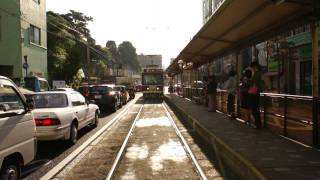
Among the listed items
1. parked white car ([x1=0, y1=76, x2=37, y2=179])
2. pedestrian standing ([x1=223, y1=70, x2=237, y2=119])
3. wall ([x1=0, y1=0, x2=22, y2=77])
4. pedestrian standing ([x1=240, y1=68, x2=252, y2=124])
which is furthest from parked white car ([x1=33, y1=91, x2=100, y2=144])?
wall ([x1=0, y1=0, x2=22, y2=77])

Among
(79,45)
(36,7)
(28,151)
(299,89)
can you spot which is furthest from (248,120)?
(79,45)

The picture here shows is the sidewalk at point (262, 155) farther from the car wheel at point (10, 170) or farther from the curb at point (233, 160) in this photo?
the car wheel at point (10, 170)

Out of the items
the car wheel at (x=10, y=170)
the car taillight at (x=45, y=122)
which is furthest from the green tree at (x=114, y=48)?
the car wheel at (x=10, y=170)

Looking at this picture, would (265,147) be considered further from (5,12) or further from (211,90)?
(5,12)

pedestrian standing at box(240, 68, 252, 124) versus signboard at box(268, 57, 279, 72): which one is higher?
signboard at box(268, 57, 279, 72)

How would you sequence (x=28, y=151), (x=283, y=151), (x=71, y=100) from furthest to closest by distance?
(x=71, y=100) < (x=283, y=151) < (x=28, y=151)

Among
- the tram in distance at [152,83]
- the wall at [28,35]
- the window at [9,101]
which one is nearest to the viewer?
the window at [9,101]

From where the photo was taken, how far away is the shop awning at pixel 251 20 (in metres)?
9.95

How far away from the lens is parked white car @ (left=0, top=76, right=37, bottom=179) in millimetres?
6375

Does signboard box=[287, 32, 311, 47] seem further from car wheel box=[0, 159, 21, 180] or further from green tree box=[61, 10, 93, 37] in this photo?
green tree box=[61, 10, 93, 37]

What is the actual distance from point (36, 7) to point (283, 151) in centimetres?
3029

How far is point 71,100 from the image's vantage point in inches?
496

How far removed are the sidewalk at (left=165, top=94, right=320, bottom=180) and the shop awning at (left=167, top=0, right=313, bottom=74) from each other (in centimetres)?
286

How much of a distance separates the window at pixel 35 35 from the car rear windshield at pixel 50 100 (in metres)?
23.3
